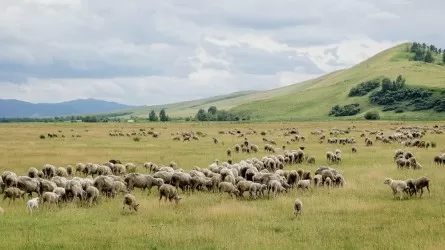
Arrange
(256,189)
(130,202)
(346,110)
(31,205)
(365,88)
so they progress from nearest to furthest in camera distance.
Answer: (31,205)
(130,202)
(256,189)
(346,110)
(365,88)

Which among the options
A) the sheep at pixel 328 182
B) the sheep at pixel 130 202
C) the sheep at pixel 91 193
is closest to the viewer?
the sheep at pixel 130 202

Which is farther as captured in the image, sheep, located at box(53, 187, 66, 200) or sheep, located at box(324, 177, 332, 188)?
sheep, located at box(324, 177, 332, 188)

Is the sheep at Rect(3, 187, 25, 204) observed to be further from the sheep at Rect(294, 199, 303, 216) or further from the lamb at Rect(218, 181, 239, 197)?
the sheep at Rect(294, 199, 303, 216)

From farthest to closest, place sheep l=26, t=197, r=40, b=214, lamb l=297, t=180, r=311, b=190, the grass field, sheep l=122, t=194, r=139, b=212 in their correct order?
lamb l=297, t=180, r=311, b=190 < sheep l=122, t=194, r=139, b=212 < sheep l=26, t=197, r=40, b=214 < the grass field

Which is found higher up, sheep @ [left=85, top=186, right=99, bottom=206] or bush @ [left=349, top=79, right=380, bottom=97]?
bush @ [left=349, top=79, right=380, bottom=97]

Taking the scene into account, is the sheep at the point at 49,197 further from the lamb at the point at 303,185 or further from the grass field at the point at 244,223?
the lamb at the point at 303,185

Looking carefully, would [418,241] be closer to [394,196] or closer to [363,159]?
[394,196]

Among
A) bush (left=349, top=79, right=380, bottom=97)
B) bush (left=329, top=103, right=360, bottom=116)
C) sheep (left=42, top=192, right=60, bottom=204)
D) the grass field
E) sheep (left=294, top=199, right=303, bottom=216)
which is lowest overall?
the grass field

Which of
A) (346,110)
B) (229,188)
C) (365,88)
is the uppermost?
(365,88)

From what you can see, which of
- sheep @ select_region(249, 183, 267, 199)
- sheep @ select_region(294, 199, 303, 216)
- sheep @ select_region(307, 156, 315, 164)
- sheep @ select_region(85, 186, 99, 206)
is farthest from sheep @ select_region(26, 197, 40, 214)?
sheep @ select_region(307, 156, 315, 164)

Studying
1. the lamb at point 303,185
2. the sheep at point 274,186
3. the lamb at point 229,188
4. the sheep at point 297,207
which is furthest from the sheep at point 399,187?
the lamb at point 229,188

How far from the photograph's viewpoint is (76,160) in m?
39.8

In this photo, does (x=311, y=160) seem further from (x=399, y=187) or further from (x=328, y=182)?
(x=399, y=187)

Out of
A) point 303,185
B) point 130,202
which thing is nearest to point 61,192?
point 130,202
